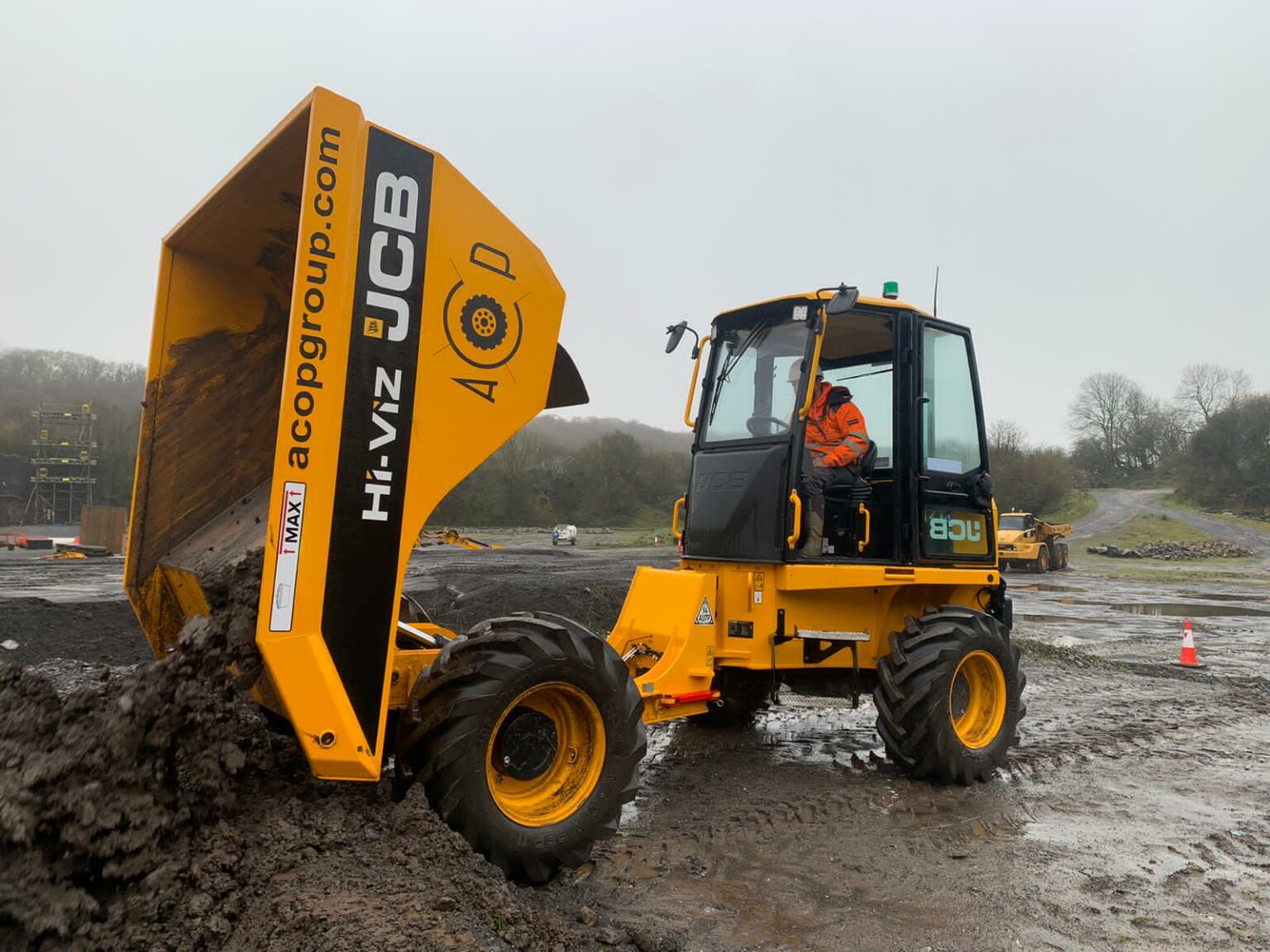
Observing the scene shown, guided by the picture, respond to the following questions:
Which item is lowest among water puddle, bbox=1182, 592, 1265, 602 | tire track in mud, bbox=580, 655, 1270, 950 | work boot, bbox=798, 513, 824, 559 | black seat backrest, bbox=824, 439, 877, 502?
tire track in mud, bbox=580, 655, 1270, 950

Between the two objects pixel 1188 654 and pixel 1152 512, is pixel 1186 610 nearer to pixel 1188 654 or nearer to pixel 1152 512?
pixel 1188 654

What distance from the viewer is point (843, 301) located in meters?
4.62

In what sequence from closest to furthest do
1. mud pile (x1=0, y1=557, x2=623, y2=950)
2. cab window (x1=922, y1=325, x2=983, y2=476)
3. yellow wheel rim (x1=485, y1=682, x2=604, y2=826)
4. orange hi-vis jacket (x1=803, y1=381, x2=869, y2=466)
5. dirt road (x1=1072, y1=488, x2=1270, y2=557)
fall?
mud pile (x1=0, y1=557, x2=623, y2=950) → yellow wheel rim (x1=485, y1=682, x2=604, y2=826) → orange hi-vis jacket (x1=803, y1=381, x2=869, y2=466) → cab window (x1=922, y1=325, x2=983, y2=476) → dirt road (x1=1072, y1=488, x2=1270, y2=557)

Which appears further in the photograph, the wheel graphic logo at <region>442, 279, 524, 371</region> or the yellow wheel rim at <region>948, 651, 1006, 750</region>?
the yellow wheel rim at <region>948, 651, 1006, 750</region>

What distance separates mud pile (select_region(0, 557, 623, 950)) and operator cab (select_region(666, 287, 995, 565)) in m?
2.61

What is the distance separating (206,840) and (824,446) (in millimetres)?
3738

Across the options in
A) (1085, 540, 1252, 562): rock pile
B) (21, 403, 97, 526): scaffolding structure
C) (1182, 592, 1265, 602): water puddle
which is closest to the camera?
(1182, 592, 1265, 602): water puddle

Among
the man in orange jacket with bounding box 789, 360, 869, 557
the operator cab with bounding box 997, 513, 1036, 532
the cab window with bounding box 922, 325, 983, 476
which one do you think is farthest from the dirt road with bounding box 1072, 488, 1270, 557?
the man in orange jacket with bounding box 789, 360, 869, 557

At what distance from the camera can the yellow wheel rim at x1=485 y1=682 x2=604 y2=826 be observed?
3.41 m

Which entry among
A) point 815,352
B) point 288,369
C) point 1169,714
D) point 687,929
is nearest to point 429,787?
point 687,929

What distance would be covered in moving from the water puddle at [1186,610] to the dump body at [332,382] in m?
16.4

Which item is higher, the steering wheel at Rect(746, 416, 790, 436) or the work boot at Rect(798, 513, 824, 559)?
the steering wheel at Rect(746, 416, 790, 436)

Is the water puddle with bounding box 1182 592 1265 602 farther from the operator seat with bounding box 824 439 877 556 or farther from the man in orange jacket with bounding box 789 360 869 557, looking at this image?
the man in orange jacket with bounding box 789 360 869 557

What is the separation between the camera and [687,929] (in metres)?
3.20
